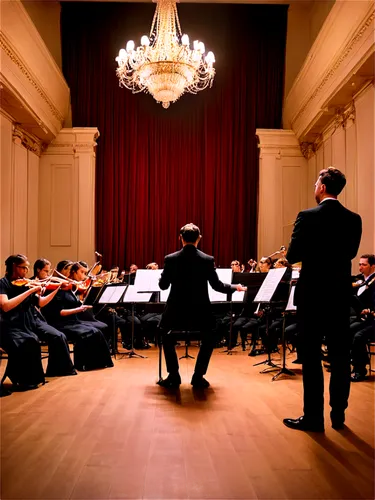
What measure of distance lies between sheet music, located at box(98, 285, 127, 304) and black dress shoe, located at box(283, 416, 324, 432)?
3140 mm

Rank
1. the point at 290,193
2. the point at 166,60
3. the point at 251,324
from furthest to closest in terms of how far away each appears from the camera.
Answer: the point at 290,193
the point at 166,60
the point at 251,324

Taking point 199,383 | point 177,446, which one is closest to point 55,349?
point 199,383

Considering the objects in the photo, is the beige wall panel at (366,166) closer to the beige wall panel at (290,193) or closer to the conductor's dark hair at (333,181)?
the beige wall panel at (290,193)

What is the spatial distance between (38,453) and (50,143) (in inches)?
358

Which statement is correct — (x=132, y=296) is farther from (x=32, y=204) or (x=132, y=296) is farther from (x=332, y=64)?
(x=32, y=204)


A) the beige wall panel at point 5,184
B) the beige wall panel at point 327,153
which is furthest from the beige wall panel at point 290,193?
the beige wall panel at point 5,184

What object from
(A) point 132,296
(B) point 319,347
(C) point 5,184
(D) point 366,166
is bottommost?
(B) point 319,347

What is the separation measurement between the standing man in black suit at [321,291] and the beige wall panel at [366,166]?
4.04m

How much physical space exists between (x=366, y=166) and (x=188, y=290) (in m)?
4.09

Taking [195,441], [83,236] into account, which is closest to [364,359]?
[195,441]

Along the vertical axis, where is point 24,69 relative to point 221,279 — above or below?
above

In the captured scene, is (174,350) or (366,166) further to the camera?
(366,166)

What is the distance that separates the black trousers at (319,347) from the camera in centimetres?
307

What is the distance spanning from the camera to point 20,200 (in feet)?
30.8
